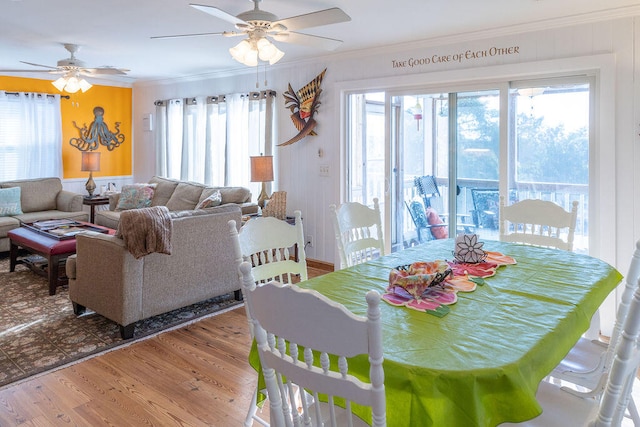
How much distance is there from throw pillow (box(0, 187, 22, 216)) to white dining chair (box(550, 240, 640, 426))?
6499mm

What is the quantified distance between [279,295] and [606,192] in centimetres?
336

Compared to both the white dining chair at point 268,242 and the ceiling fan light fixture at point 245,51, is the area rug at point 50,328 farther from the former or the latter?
the ceiling fan light fixture at point 245,51

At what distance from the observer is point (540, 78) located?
3.98 meters

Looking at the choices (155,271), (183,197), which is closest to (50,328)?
(155,271)

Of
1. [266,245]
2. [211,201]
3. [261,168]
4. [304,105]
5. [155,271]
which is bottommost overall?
[155,271]

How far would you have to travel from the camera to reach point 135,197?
6535 mm

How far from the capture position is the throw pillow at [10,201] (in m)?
6.07

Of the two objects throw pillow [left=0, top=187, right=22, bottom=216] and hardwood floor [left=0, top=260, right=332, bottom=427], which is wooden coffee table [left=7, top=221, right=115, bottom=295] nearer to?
throw pillow [left=0, top=187, right=22, bottom=216]

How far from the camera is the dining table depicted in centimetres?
124

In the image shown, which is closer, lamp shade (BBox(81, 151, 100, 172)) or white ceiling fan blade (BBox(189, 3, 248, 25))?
white ceiling fan blade (BBox(189, 3, 248, 25))

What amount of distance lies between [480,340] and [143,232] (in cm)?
256

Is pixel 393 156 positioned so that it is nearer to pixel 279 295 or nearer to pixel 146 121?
pixel 279 295

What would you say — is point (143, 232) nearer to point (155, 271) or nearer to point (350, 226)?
point (155, 271)

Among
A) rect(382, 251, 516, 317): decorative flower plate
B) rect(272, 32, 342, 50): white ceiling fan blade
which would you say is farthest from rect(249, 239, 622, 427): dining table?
rect(272, 32, 342, 50): white ceiling fan blade
